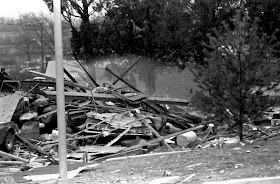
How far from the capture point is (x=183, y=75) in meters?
32.9

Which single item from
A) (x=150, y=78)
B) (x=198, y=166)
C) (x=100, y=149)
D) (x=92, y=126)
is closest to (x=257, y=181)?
(x=198, y=166)

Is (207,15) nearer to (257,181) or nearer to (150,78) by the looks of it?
(150,78)

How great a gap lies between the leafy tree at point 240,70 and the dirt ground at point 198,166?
117 cm

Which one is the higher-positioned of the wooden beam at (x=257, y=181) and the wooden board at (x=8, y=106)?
the wooden board at (x=8, y=106)

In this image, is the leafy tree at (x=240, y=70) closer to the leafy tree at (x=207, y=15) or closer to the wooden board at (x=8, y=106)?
the wooden board at (x=8, y=106)

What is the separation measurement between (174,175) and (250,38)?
447cm

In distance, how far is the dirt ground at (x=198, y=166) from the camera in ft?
33.4

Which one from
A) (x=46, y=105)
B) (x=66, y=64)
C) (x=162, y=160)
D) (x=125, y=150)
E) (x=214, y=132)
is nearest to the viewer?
(x=162, y=160)

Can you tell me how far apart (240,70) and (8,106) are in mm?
9402

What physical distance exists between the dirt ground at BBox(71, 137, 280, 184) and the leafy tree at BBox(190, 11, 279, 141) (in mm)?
1170

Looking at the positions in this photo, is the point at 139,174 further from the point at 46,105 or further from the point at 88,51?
the point at 88,51

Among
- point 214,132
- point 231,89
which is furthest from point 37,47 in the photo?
point 231,89

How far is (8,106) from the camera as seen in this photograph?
1941 centimetres

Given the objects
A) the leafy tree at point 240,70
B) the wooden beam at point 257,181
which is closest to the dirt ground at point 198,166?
the wooden beam at point 257,181
